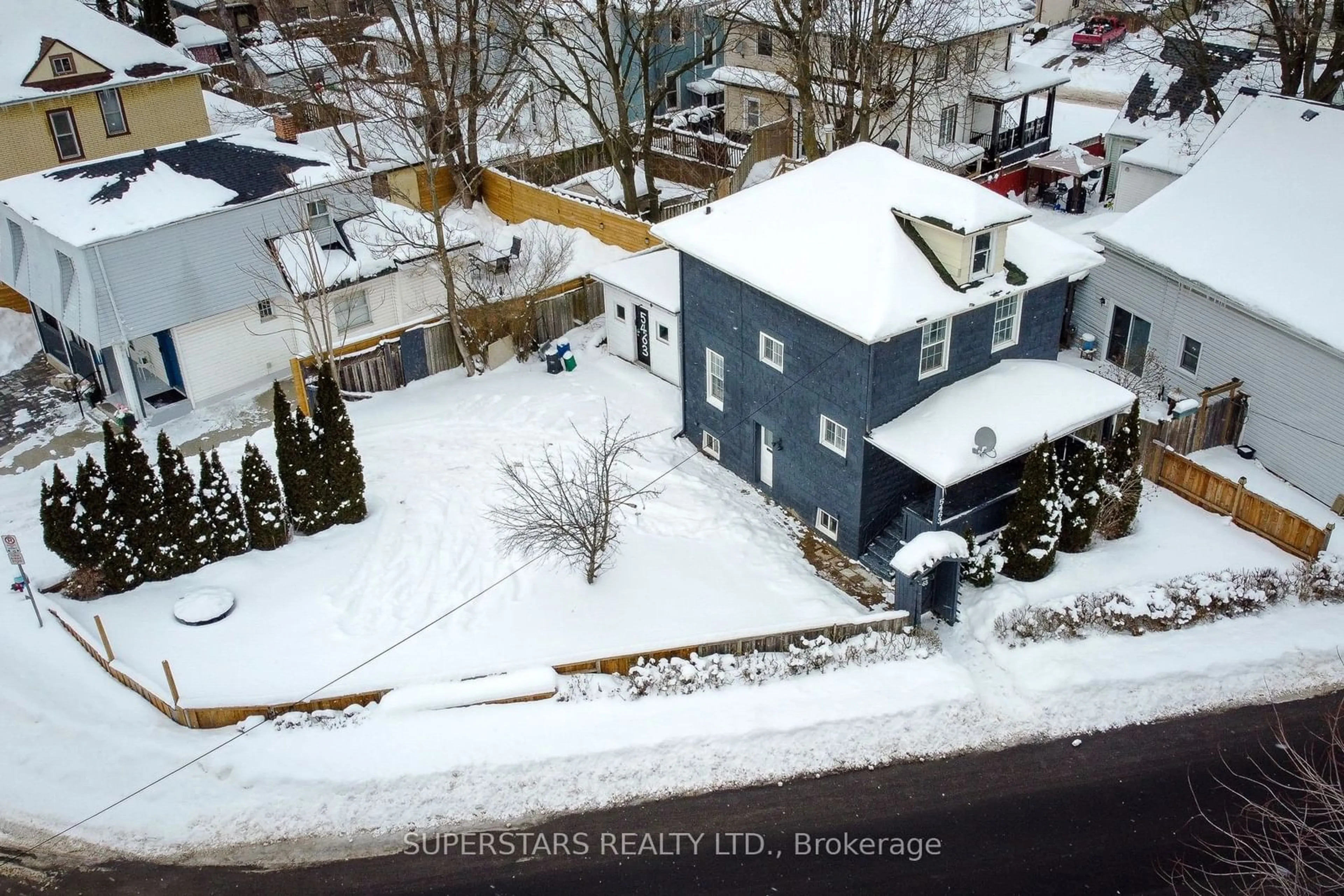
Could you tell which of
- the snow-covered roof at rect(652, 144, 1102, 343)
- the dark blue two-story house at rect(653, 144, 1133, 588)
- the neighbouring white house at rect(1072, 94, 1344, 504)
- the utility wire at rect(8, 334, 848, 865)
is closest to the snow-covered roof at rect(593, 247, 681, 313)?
the dark blue two-story house at rect(653, 144, 1133, 588)

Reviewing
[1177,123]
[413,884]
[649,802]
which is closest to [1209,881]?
[649,802]

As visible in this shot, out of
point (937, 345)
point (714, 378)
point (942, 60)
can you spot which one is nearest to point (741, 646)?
point (937, 345)

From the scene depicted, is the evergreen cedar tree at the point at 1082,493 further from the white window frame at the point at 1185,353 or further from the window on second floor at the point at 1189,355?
the window on second floor at the point at 1189,355

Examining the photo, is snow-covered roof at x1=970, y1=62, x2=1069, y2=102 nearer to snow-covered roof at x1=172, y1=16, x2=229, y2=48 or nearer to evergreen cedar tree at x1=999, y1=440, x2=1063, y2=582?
evergreen cedar tree at x1=999, y1=440, x2=1063, y2=582

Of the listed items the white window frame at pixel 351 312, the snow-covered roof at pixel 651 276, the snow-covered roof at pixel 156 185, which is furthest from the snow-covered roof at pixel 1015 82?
the white window frame at pixel 351 312

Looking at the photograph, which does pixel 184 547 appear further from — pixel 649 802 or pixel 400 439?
pixel 649 802

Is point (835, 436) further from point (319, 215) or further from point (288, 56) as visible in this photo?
point (288, 56)

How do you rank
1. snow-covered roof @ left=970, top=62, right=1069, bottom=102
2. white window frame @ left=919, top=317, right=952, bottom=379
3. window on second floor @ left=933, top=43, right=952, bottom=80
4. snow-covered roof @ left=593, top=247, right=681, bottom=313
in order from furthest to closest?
1. snow-covered roof @ left=970, top=62, right=1069, bottom=102
2. window on second floor @ left=933, top=43, right=952, bottom=80
3. snow-covered roof @ left=593, top=247, right=681, bottom=313
4. white window frame @ left=919, top=317, right=952, bottom=379
